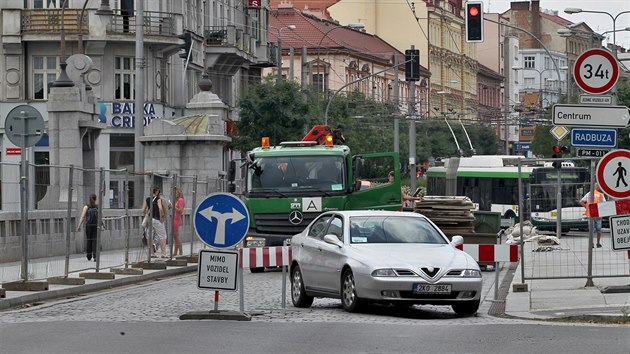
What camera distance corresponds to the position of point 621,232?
20.2 metres

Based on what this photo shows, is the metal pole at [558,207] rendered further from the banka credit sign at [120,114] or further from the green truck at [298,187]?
the banka credit sign at [120,114]

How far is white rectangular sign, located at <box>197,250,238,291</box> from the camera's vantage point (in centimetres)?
1778

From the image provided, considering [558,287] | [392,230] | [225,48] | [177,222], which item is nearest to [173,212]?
[177,222]

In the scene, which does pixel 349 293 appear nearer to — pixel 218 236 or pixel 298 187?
pixel 218 236

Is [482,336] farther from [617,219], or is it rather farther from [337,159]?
[337,159]

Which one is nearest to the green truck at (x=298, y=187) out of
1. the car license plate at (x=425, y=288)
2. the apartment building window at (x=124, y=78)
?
the car license plate at (x=425, y=288)

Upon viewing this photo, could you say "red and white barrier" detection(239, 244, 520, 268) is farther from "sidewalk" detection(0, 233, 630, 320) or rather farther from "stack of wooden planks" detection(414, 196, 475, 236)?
"stack of wooden planks" detection(414, 196, 475, 236)

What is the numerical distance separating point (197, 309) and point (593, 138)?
20.1ft

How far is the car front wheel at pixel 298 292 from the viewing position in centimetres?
2011

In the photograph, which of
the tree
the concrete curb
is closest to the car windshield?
the concrete curb

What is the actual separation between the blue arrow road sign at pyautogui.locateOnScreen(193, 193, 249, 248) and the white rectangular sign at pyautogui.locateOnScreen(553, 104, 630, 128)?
539 cm

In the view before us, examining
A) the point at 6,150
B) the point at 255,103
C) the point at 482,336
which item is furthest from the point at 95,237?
the point at 255,103

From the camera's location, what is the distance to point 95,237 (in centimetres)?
2797

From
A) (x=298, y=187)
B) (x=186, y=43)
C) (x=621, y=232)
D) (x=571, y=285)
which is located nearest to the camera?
(x=621, y=232)
